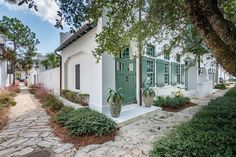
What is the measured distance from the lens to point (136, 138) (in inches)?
219

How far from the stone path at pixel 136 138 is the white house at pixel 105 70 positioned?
1784 mm

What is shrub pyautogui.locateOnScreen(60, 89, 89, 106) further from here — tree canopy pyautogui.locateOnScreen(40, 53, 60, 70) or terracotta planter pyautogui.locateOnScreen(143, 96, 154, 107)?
tree canopy pyautogui.locateOnScreen(40, 53, 60, 70)

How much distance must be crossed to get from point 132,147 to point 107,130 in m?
1.15

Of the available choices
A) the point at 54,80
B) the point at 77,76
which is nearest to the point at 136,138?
the point at 77,76

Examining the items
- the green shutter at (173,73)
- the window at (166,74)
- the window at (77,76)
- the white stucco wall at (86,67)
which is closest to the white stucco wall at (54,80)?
the white stucco wall at (86,67)

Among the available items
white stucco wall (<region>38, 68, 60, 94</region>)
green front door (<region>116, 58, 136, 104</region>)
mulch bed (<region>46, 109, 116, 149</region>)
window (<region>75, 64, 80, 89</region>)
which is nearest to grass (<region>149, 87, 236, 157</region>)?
mulch bed (<region>46, 109, 116, 149</region>)

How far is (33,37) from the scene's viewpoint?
2517 centimetres

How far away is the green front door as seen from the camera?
876 centimetres

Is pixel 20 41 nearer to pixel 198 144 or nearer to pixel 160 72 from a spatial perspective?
pixel 160 72

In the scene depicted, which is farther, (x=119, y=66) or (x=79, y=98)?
(x=79, y=98)

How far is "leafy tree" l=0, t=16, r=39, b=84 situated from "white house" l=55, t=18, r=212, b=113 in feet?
40.0

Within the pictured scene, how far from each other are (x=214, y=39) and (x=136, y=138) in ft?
12.0

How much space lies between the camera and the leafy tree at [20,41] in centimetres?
2248

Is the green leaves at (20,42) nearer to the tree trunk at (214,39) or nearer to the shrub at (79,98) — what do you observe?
the shrub at (79,98)
